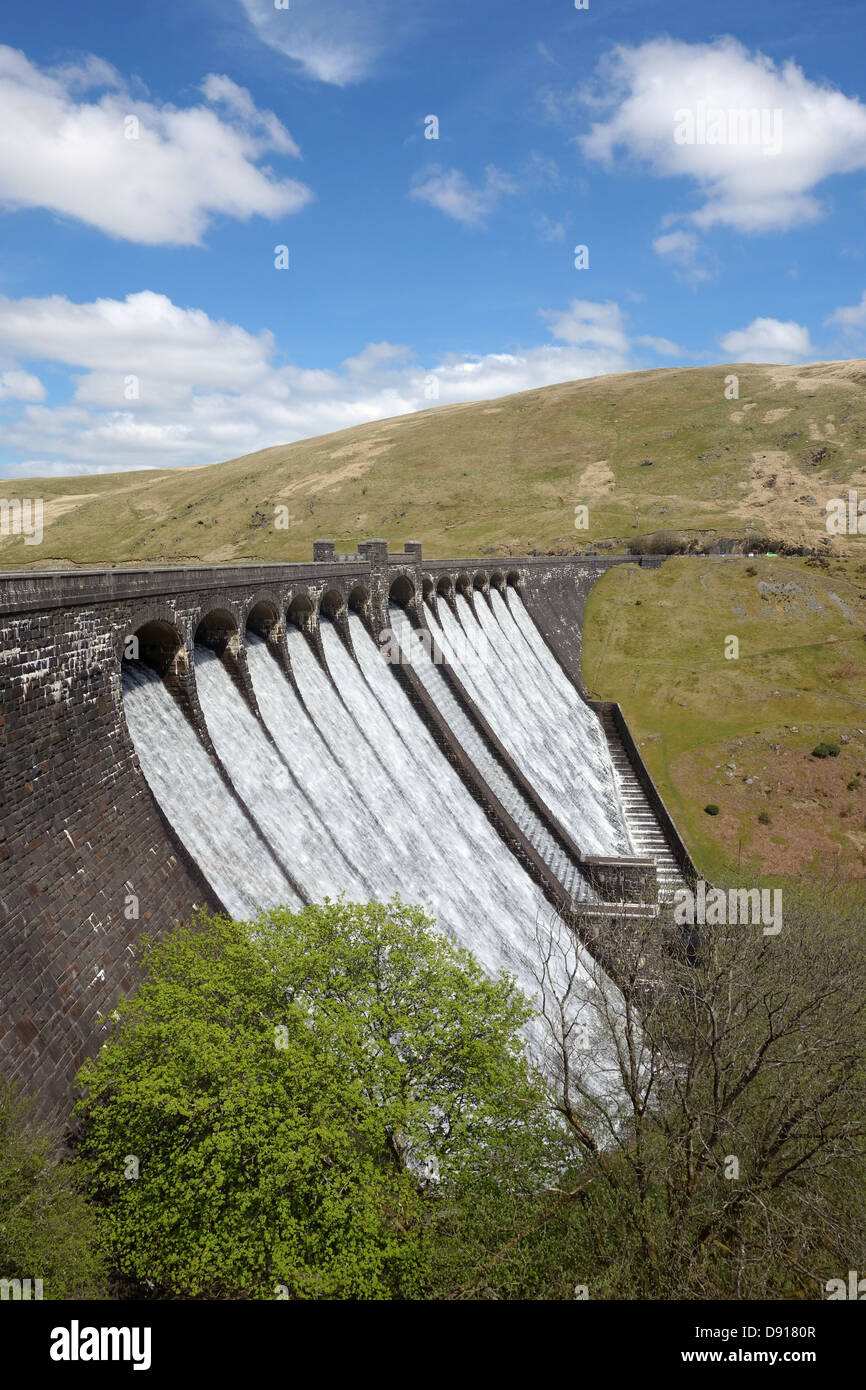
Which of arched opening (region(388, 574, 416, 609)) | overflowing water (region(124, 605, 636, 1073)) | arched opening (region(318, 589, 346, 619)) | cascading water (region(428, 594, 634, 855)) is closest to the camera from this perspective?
overflowing water (region(124, 605, 636, 1073))

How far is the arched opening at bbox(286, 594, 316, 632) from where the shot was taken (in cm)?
3797

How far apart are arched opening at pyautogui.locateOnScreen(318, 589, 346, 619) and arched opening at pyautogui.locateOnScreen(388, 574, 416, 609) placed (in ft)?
34.8

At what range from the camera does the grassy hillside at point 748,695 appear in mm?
59469

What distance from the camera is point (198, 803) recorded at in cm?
2381

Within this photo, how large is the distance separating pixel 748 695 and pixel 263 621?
2291 inches

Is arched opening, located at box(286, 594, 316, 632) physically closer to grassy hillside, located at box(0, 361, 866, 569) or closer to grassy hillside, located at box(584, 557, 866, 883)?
grassy hillside, located at box(584, 557, 866, 883)

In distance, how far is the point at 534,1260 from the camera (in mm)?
16969

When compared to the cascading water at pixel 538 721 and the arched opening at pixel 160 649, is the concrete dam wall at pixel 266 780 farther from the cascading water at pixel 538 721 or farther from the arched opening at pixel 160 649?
the cascading water at pixel 538 721

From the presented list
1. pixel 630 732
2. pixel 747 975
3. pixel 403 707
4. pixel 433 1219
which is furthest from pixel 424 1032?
pixel 630 732

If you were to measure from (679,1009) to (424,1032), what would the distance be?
12026mm

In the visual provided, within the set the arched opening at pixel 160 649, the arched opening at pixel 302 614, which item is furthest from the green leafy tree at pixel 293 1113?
the arched opening at pixel 302 614

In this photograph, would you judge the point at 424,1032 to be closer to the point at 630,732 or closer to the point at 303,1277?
the point at 303,1277

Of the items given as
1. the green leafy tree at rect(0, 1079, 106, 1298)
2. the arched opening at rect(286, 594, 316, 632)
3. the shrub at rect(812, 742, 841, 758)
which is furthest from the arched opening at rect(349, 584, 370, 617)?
the shrub at rect(812, 742, 841, 758)

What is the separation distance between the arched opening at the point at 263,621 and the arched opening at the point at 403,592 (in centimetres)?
1887
